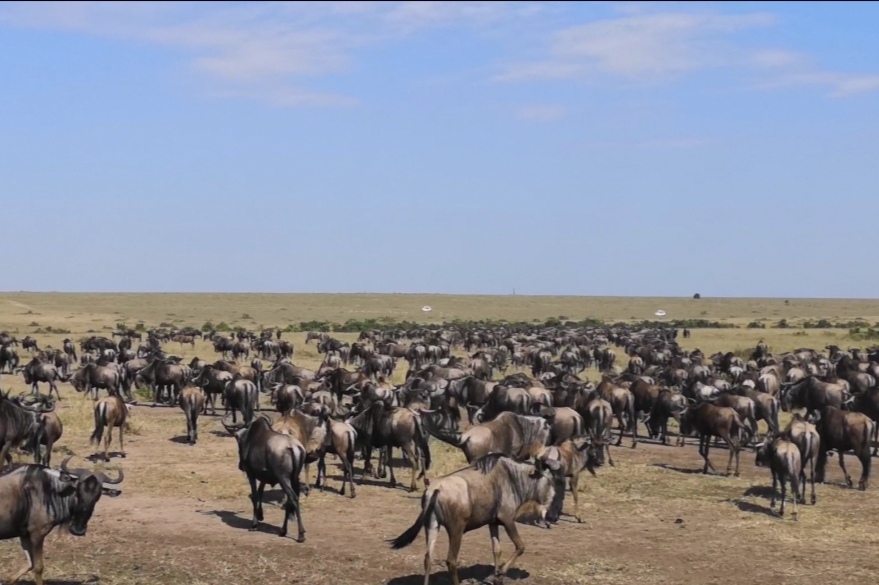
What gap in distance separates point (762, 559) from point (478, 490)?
4.64 meters

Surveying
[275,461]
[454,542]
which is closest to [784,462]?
[454,542]

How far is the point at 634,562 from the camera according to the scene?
13.0m

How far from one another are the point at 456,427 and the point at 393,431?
571cm

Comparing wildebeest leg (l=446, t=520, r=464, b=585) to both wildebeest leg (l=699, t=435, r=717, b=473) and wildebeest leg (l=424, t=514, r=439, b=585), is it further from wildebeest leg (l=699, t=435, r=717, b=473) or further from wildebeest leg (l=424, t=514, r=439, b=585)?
wildebeest leg (l=699, t=435, r=717, b=473)

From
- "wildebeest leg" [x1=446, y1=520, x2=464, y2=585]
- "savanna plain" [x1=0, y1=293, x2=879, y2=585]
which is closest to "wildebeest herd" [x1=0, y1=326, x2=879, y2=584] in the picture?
"wildebeest leg" [x1=446, y1=520, x2=464, y2=585]

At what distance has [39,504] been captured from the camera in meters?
10.5

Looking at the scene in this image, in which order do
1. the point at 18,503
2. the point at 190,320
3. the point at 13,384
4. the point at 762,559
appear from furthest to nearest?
the point at 190,320 → the point at 13,384 → the point at 762,559 → the point at 18,503

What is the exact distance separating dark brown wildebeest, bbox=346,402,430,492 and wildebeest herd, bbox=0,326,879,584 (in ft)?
0.08

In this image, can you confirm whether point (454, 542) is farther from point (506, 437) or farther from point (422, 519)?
point (506, 437)

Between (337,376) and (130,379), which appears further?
(130,379)

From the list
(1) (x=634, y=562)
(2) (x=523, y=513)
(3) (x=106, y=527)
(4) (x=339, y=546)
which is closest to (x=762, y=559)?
(1) (x=634, y=562)

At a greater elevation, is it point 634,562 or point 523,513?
A: point 523,513

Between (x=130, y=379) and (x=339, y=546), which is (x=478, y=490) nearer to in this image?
(x=339, y=546)

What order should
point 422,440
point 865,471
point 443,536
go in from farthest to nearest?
point 865,471, point 422,440, point 443,536
